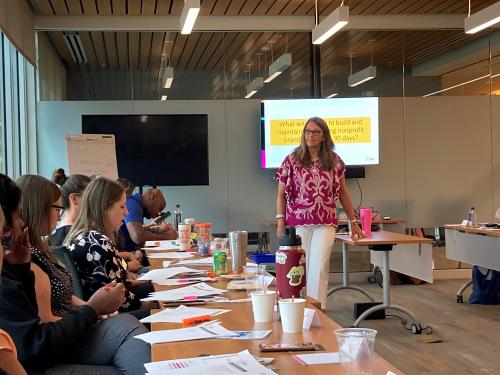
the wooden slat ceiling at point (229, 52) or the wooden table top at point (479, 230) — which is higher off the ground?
the wooden slat ceiling at point (229, 52)

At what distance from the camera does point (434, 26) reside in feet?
27.6

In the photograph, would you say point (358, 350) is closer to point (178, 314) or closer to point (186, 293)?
point (178, 314)

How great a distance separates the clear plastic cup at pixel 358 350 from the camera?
136cm

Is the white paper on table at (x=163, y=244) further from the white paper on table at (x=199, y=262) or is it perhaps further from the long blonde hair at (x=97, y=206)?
the long blonde hair at (x=97, y=206)

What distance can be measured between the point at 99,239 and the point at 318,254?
7.08 ft

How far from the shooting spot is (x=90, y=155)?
283 inches

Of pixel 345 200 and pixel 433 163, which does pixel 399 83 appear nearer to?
pixel 433 163

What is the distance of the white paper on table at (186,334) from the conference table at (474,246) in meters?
4.03

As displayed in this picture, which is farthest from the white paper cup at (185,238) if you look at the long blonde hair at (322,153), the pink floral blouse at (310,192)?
the long blonde hair at (322,153)

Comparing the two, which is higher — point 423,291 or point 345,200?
point 345,200

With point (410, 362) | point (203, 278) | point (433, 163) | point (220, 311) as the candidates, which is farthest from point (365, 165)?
point (220, 311)

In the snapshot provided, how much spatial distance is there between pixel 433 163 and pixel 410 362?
440 centimetres

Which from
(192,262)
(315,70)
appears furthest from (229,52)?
(192,262)

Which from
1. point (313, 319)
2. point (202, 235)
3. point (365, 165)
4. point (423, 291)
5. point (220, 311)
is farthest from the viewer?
point (365, 165)
